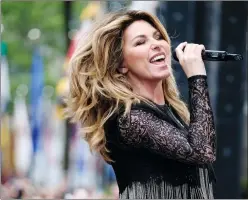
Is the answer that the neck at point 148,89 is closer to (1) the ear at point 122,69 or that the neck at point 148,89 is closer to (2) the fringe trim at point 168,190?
(1) the ear at point 122,69

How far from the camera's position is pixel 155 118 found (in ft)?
6.82

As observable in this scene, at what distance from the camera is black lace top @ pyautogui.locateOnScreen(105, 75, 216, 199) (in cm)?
199

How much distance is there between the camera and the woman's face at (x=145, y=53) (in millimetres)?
2143

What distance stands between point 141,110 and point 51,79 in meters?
3.93

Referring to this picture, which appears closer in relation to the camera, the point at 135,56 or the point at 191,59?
the point at 191,59

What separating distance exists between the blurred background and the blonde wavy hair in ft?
11.8

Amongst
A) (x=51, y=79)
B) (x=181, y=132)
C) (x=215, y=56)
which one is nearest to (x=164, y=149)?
(x=181, y=132)

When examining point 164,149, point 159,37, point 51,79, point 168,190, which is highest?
point 51,79

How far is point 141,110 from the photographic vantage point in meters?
2.08

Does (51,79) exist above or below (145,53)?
above

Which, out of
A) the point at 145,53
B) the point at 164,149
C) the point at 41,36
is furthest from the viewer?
the point at 41,36

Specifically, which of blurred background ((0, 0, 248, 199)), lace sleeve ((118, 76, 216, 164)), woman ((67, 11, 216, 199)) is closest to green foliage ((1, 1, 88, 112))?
blurred background ((0, 0, 248, 199))

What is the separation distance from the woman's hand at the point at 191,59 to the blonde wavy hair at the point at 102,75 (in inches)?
5.1

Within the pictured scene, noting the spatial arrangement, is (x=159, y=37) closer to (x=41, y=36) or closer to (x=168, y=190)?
(x=168, y=190)
